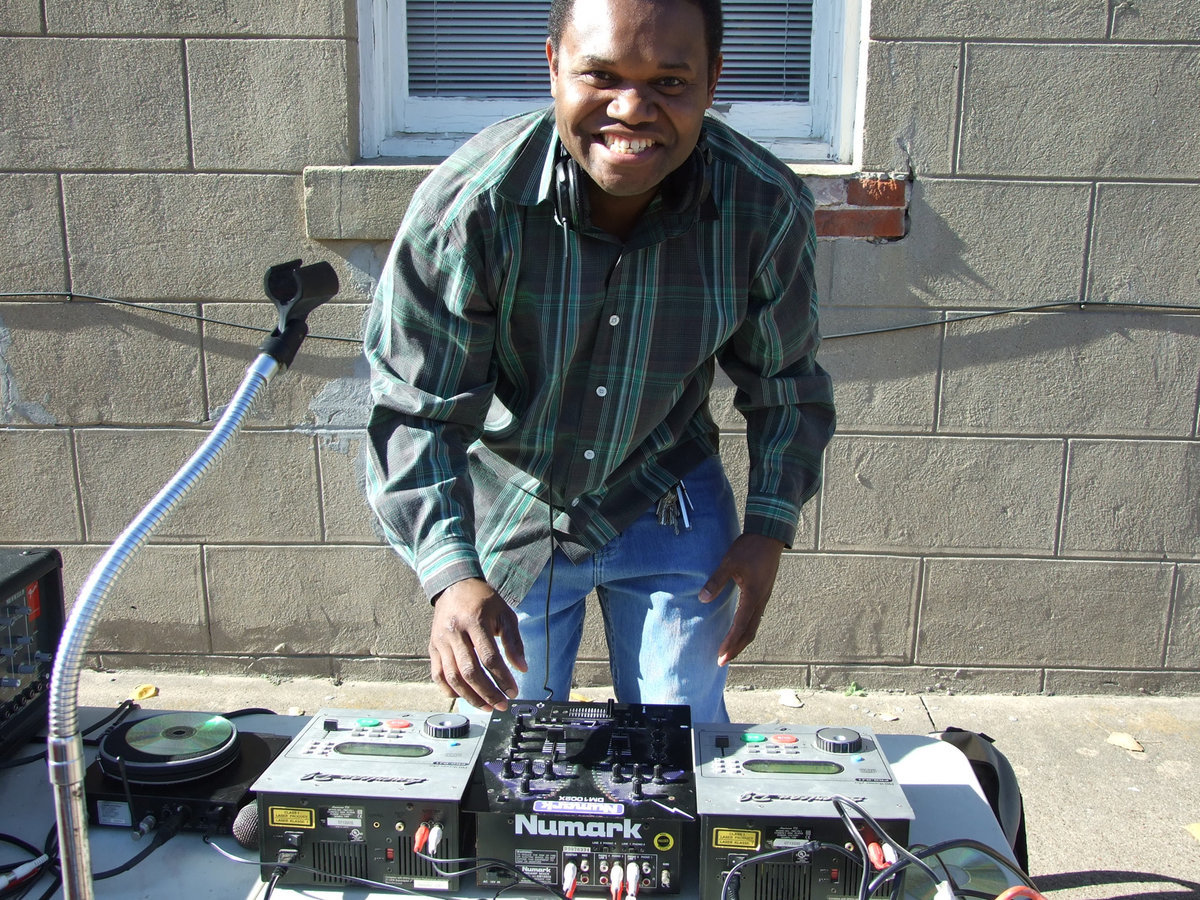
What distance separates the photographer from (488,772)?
1.37 m

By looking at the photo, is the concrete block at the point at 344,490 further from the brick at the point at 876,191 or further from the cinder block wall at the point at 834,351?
the brick at the point at 876,191

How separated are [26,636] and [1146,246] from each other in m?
3.12

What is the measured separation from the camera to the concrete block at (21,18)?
3.05m

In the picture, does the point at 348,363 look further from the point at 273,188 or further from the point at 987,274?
the point at 987,274

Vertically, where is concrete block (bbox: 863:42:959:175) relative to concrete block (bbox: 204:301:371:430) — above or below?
above

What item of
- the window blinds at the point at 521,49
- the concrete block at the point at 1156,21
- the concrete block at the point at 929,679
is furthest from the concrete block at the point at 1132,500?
the window blinds at the point at 521,49

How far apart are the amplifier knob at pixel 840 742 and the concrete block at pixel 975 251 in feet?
6.42

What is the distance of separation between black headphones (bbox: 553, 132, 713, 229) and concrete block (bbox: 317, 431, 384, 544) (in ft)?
5.82

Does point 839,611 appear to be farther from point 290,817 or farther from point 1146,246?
point 290,817

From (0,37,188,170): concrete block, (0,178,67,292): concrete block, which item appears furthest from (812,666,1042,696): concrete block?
(0,178,67,292): concrete block

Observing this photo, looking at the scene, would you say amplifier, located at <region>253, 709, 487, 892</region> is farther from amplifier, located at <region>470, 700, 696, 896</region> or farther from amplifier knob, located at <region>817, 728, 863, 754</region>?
amplifier knob, located at <region>817, 728, 863, 754</region>

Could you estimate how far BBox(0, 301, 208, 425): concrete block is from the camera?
3.23 m

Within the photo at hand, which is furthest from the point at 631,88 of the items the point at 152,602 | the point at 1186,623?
the point at 1186,623

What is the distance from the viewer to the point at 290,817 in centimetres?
131
